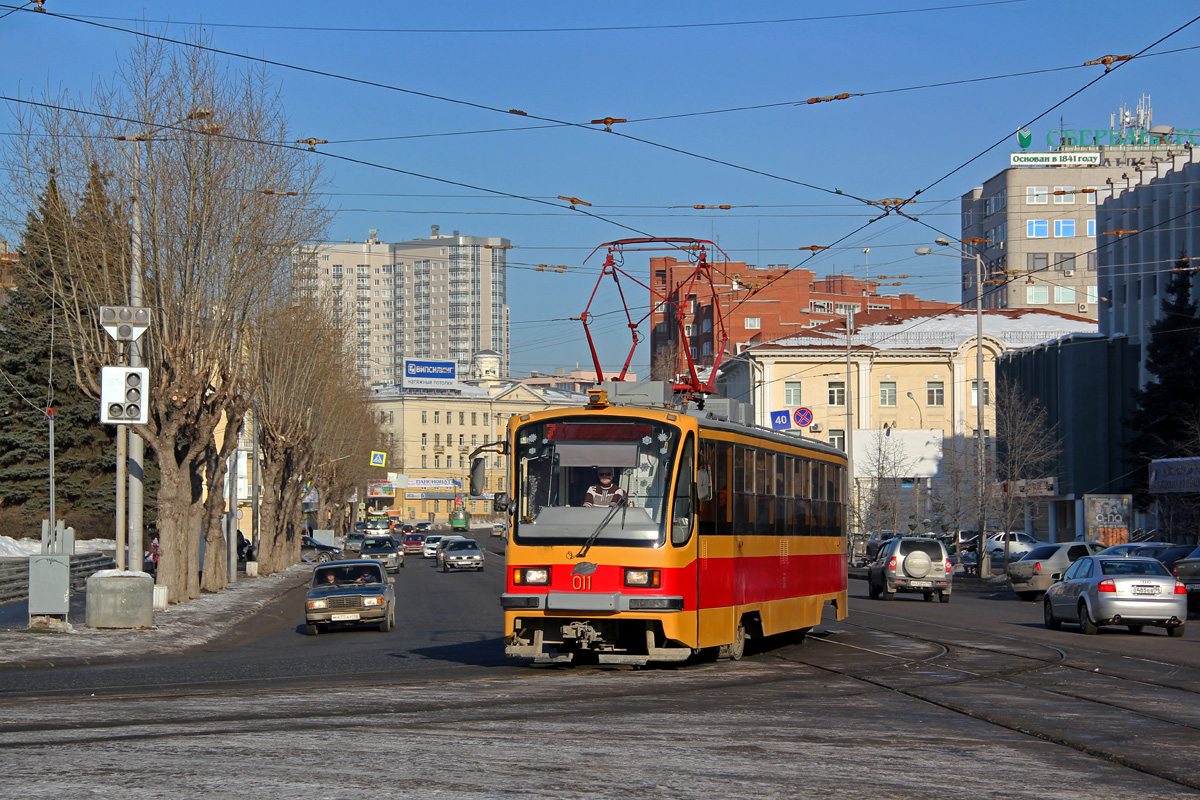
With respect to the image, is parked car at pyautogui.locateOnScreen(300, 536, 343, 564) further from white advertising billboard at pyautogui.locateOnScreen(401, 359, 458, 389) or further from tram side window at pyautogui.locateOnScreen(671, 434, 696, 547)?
white advertising billboard at pyautogui.locateOnScreen(401, 359, 458, 389)

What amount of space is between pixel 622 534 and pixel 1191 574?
64.8 feet

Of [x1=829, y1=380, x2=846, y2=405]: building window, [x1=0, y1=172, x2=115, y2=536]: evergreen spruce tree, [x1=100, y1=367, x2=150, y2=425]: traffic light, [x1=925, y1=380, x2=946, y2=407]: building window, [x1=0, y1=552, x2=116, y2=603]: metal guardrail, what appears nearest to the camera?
[x1=100, y1=367, x2=150, y2=425]: traffic light

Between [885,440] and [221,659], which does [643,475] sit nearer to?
[221,659]

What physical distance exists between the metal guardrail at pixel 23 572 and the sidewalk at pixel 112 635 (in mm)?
1529

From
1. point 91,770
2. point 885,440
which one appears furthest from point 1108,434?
point 91,770

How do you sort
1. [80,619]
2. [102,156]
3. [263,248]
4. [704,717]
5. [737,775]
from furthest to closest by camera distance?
[263,248] < [102,156] < [80,619] < [704,717] < [737,775]

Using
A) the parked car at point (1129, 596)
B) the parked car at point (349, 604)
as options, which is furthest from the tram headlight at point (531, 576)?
the parked car at point (1129, 596)

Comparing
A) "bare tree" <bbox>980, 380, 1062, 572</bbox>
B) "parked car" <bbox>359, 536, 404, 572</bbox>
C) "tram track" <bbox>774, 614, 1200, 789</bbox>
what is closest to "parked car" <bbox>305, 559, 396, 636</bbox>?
"tram track" <bbox>774, 614, 1200, 789</bbox>

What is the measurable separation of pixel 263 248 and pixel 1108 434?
1756 inches

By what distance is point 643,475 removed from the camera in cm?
1522

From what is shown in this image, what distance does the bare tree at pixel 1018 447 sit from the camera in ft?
166

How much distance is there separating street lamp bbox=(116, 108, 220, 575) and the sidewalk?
1947 millimetres

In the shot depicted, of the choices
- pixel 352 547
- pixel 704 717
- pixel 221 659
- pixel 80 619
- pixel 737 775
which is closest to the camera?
pixel 737 775

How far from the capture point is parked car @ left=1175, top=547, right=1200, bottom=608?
97.9 ft
